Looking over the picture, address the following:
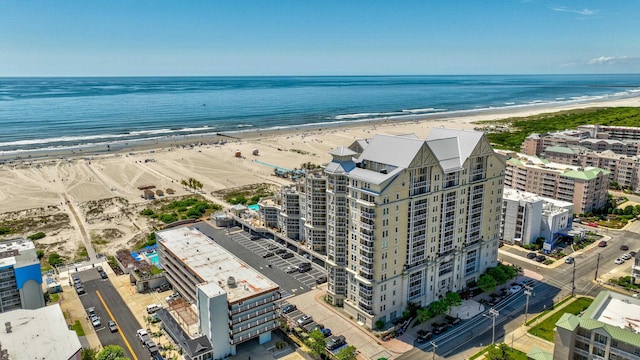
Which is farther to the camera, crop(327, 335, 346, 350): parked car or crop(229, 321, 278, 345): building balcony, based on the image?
crop(327, 335, 346, 350): parked car

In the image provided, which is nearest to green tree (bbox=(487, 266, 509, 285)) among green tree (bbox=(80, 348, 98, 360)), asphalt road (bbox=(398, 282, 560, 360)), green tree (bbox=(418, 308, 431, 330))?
asphalt road (bbox=(398, 282, 560, 360))

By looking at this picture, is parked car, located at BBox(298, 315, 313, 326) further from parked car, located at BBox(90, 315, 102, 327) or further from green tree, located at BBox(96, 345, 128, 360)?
parked car, located at BBox(90, 315, 102, 327)

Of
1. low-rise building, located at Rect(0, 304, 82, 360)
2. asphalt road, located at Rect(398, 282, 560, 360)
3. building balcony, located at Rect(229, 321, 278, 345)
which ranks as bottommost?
asphalt road, located at Rect(398, 282, 560, 360)

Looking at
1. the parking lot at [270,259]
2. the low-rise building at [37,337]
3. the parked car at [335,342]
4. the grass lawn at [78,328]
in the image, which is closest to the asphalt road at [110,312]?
the grass lawn at [78,328]

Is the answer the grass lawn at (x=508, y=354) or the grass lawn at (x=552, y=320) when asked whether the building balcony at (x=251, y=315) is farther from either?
the grass lawn at (x=552, y=320)

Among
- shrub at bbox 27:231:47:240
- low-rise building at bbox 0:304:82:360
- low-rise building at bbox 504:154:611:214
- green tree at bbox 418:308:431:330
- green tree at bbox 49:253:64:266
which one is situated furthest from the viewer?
low-rise building at bbox 504:154:611:214

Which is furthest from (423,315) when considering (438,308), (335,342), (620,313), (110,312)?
(110,312)

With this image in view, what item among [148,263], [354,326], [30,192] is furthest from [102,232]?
[354,326]
